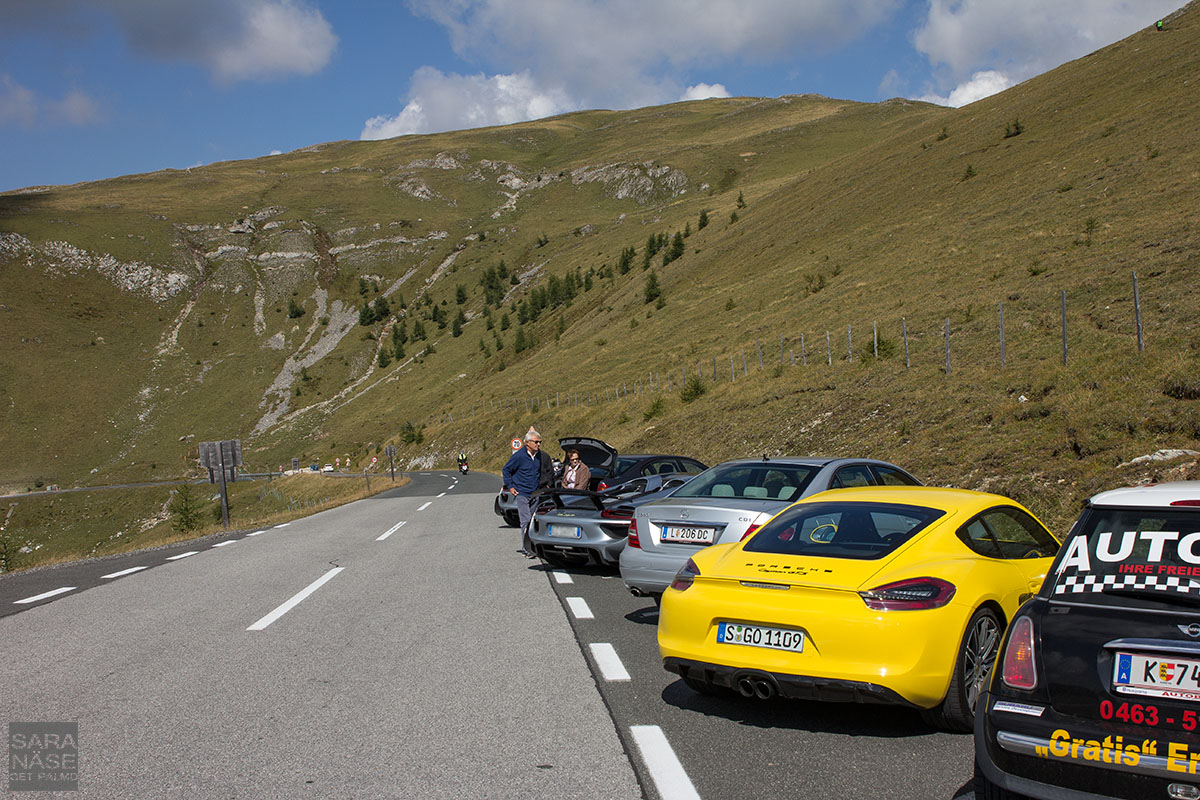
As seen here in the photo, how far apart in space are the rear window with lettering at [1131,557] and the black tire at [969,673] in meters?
1.30

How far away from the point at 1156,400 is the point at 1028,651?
12.5 meters

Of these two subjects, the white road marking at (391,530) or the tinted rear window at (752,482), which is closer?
the tinted rear window at (752,482)

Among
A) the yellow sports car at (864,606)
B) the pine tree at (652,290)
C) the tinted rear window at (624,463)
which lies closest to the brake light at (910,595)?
the yellow sports car at (864,606)

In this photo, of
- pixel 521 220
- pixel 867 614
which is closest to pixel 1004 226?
pixel 867 614

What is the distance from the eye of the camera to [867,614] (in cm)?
457

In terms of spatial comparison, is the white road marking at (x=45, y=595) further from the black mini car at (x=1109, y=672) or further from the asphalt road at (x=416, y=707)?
the black mini car at (x=1109, y=672)

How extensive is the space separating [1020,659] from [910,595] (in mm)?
1304

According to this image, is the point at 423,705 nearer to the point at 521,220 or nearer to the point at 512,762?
the point at 512,762

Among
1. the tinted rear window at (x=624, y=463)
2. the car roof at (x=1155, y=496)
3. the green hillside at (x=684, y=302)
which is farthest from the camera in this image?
the green hillside at (x=684, y=302)

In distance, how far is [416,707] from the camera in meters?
5.20

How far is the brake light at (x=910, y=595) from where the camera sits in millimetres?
4578

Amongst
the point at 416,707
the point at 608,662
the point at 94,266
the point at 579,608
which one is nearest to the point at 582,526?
the point at 579,608

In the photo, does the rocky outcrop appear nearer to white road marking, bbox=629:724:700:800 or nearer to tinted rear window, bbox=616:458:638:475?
tinted rear window, bbox=616:458:638:475

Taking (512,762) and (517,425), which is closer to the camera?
(512,762)
